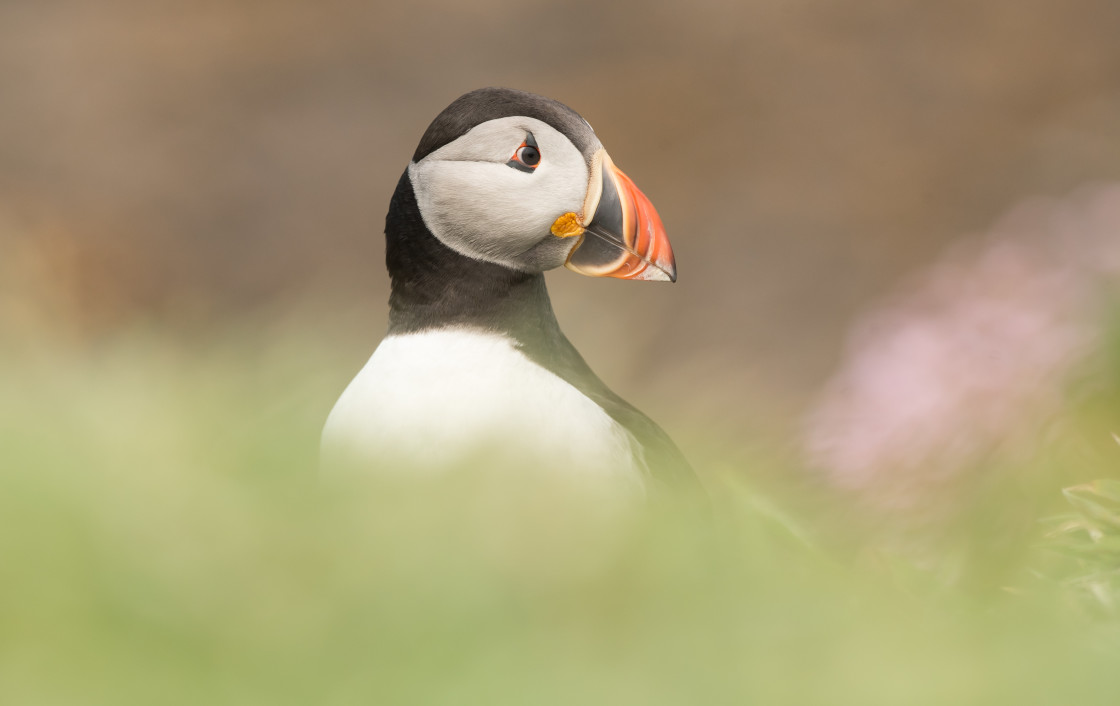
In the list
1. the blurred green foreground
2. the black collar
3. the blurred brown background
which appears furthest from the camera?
the blurred brown background

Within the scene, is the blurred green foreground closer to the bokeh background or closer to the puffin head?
the bokeh background

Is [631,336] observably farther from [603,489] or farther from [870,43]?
[870,43]

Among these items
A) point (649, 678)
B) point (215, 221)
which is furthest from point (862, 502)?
point (215, 221)

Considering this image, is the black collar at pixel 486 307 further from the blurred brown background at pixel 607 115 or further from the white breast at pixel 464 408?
the blurred brown background at pixel 607 115

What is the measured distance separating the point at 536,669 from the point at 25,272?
4.70 ft

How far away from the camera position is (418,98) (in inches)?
328

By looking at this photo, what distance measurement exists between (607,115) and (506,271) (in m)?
6.01

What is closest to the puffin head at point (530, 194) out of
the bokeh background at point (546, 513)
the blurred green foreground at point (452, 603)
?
the bokeh background at point (546, 513)

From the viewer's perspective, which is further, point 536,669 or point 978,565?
point 978,565

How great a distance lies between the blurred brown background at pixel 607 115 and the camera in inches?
308

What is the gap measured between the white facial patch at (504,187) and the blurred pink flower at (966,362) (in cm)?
70

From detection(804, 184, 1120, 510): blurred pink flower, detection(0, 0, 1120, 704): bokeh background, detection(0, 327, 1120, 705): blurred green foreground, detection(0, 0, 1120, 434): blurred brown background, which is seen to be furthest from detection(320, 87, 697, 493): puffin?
detection(0, 0, 1120, 434): blurred brown background

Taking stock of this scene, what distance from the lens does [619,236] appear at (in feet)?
7.52

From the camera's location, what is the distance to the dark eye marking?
88.7 inches
